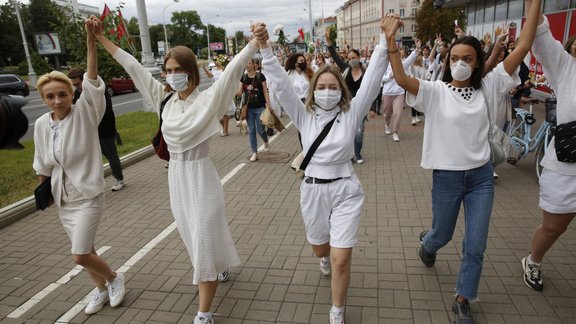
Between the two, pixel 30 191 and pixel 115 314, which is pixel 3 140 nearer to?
pixel 115 314

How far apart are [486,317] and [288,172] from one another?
448 centimetres

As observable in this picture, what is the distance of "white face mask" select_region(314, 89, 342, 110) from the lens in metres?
2.88

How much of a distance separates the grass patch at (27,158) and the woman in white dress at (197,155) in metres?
A: 4.58

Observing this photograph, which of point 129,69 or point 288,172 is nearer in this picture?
point 129,69

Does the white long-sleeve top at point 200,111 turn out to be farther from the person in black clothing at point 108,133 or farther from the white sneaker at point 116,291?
the person in black clothing at point 108,133

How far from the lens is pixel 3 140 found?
6.43ft

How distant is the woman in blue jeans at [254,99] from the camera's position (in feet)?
25.7

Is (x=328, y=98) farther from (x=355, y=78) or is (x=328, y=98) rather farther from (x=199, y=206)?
(x=355, y=78)

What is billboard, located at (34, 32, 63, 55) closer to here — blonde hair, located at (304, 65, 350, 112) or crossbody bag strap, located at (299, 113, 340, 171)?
blonde hair, located at (304, 65, 350, 112)

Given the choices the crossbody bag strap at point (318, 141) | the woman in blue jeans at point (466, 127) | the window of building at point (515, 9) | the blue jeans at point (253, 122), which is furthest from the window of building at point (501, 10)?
the crossbody bag strap at point (318, 141)

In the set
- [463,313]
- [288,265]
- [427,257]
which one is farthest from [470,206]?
[288,265]

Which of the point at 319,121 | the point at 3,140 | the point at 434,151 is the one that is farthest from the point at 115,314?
the point at 434,151

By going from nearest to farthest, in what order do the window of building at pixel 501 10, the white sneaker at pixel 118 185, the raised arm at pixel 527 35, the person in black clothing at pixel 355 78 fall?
the raised arm at pixel 527 35
the white sneaker at pixel 118 185
the person in black clothing at pixel 355 78
the window of building at pixel 501 10

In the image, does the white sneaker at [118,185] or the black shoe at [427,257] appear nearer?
the black shoe at [427,257]
